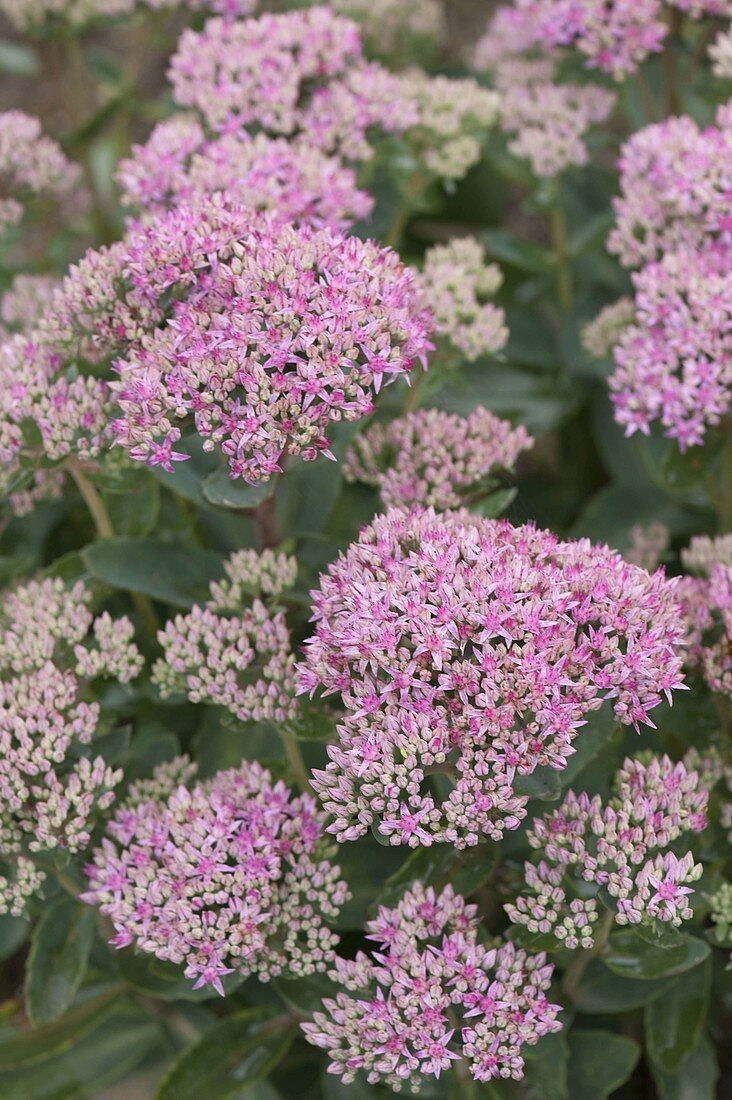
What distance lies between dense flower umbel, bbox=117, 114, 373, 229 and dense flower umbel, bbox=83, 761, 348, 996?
0.90m

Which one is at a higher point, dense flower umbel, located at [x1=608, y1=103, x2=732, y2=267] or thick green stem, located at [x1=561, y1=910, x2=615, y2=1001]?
dense flower umbel, located at [x1=608, y1=103, x2=732, y2=267]

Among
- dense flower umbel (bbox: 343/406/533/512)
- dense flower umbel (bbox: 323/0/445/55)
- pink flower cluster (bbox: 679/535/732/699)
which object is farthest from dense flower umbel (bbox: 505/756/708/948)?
dense flower umbel (bbox: 323/0/445/55)

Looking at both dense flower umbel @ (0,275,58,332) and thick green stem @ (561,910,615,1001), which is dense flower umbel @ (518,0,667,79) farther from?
thick green stem @ (561,910,615,1001)

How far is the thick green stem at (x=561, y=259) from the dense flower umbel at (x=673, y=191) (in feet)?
1.28

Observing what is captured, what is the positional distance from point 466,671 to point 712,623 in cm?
52

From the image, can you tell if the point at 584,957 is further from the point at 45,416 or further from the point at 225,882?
the point at 45,416

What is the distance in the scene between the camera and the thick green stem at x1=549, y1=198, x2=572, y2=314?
8.61ft

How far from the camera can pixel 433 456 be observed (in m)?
1.90

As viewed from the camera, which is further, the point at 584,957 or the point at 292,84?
the point at 292,84

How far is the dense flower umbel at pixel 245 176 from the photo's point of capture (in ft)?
6.56

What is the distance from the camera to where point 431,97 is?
2.38 metres

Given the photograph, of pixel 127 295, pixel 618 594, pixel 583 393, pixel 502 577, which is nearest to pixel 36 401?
pixel 127 295

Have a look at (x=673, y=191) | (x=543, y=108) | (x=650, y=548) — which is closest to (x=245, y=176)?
(x=673, y=191)

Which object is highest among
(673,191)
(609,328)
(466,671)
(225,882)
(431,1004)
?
(673,191)
